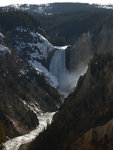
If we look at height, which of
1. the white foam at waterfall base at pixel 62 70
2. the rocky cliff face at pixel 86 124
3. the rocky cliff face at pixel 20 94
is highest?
the rocky cliff face at pixel 86 124

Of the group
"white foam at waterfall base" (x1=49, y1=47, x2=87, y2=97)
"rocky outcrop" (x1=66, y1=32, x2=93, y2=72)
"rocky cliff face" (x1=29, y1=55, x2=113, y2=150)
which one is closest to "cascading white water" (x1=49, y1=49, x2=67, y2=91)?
"white foam at waterfall base" (x1=49, y1=47, x2=87, y2=97)

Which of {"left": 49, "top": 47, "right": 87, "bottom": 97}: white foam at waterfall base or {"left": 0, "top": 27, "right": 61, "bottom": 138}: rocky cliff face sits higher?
{"left": 0, "top": 27, "right": 61, "bottom": 138}: rocky cliff face

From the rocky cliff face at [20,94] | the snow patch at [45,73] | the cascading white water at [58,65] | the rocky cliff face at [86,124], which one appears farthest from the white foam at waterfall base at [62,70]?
the rocky cliff face at [86,124]

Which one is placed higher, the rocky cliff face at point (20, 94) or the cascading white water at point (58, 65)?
the rocky cliff face at point (20, 94)

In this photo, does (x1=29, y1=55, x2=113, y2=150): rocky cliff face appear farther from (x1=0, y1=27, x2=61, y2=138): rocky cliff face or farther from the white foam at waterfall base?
the white foam at waterfall base

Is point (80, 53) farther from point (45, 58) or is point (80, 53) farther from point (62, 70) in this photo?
point (45, 58)

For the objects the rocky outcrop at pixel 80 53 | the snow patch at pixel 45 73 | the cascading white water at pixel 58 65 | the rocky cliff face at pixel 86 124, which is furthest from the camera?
the rocky outcrop at pixel 80 53

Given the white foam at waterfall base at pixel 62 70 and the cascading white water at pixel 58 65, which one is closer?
the white foam at waterfall base at pixel 62 70

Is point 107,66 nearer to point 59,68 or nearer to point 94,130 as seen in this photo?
point 94,130

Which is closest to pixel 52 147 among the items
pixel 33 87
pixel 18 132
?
pixel 18 132


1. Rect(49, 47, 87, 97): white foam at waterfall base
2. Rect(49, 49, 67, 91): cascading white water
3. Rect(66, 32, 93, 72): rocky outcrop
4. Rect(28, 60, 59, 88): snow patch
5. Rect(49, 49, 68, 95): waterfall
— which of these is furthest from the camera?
Rect(66, 32, 93, 72): rocky outcrop

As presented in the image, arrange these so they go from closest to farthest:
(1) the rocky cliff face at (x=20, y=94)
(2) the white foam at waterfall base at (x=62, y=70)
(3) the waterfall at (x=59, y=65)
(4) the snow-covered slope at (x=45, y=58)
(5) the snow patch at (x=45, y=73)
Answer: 1. (1) the rocky cliff face at (x=20, y=94)
2. (5) the snow patch at (x=45, y=73)
3. (4) the snow-covered slope at (x=45, y=58)
4. (2) the white foam at waterfall base at (x=62, y=70)
5. (3) the waterfall at (x=59, y=65)

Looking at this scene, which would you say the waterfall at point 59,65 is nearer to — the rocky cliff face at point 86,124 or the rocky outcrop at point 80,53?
the rocky outcrop at point 80,53
